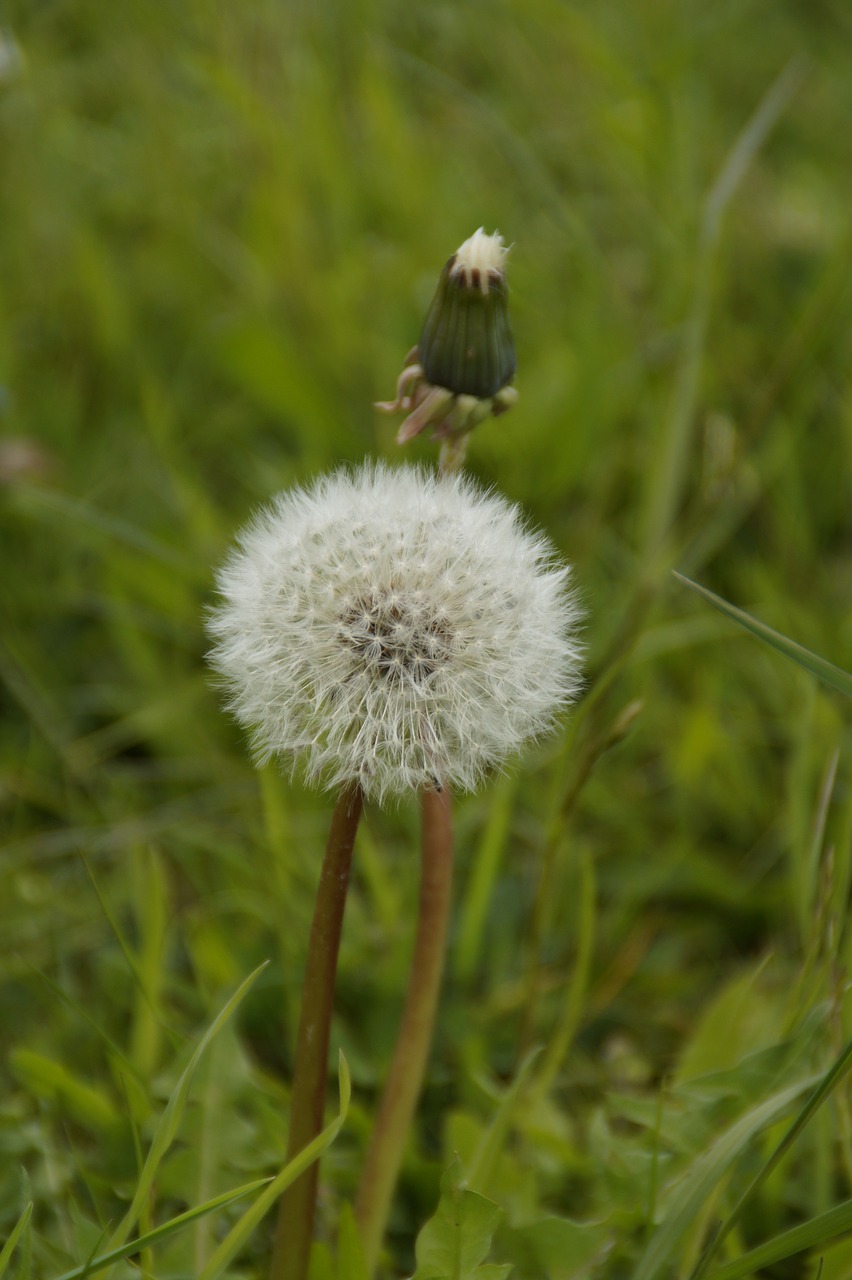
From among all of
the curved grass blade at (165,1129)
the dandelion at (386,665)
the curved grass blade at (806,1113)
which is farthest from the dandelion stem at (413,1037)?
the curved grass blade at (806,1113)

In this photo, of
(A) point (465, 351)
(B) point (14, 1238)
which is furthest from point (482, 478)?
(B) point (14, 1238)

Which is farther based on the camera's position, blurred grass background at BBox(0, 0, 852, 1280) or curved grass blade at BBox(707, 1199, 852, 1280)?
blurred grass background at BBox(0, 0, 852, 1280)

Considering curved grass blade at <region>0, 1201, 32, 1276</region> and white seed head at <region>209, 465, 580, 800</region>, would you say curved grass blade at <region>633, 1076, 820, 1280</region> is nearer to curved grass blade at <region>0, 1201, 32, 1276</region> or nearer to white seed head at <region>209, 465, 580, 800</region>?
white seed head at <region>209, 465, 580, 800</region>

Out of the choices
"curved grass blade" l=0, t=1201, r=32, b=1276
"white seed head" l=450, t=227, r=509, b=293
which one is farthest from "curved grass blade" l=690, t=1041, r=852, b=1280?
"white seed head" l=450, t=227, r=509, b=293

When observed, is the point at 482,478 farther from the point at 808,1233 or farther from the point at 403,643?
the point at 808,1233

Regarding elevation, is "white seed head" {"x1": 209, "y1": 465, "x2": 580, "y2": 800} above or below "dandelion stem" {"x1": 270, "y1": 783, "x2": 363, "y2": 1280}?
above

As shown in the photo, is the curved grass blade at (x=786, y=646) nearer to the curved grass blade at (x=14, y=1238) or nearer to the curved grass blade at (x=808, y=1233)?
the curved grass blade at (x=808, y=1233)
